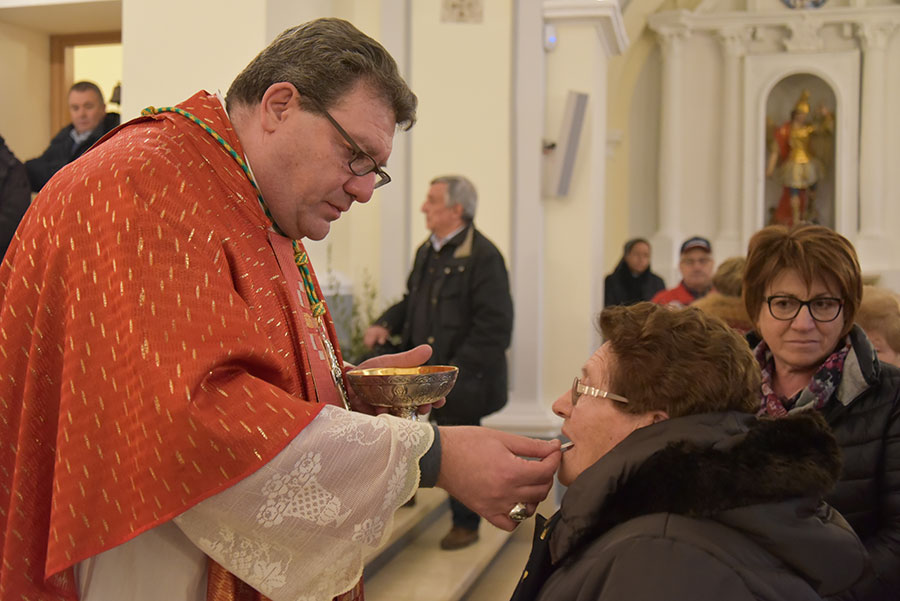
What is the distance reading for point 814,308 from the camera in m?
2.70

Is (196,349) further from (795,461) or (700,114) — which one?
(700,114)

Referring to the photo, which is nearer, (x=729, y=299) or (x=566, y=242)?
(x=729, y=299)

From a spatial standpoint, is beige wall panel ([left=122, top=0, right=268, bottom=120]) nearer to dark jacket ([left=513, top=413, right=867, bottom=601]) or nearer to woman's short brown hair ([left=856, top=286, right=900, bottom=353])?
woman's short brown hair ([left=856, top=286, right=900, bottom=353])

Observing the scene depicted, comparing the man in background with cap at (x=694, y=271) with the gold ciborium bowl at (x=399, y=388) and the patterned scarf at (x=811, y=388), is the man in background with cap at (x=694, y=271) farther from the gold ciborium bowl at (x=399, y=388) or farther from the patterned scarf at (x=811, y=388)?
the gold ciborium bowl at (x=399, y=388)

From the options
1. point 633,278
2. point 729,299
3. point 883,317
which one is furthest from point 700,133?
point 883,317

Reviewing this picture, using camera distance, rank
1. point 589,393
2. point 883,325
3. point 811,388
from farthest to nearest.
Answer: point 883,325 → point 811,388 → point 589,393

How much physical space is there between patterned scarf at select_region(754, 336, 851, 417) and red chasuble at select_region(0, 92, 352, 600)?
149 centimetres

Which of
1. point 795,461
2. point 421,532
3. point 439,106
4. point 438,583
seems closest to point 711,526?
point 795,461

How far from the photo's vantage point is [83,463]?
1.49 metres

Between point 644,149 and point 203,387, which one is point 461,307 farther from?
point 644,149

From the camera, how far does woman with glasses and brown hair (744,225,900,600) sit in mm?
2422

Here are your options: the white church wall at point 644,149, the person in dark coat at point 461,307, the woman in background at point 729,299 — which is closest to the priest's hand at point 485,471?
the woman in background at point 729,299

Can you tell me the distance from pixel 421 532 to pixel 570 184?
9.63 feet

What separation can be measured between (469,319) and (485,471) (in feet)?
10.8
